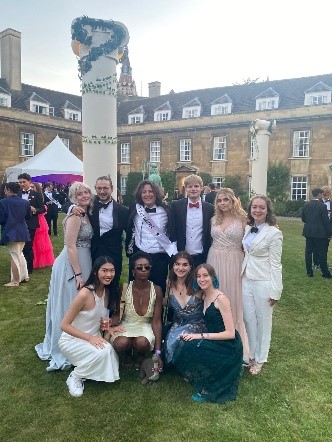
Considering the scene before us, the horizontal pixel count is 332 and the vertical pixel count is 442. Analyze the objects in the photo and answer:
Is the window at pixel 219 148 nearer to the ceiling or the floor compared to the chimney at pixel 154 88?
nearer to the floor

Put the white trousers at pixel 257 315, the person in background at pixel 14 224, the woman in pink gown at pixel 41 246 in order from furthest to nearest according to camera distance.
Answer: the woman in pink gown at pixel 41 246 < the person in background at pixel 14 224 < the white trousers at pixel 257 315

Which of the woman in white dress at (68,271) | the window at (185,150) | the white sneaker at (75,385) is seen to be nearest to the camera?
the white sneaker at (75,385)

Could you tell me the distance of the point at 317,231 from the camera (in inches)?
317

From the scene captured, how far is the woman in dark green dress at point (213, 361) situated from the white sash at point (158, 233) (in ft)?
2.93

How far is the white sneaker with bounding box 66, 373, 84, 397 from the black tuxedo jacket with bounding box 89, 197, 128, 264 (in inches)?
50.9

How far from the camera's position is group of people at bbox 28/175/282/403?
3578 mm

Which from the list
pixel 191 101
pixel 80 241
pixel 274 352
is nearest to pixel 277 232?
pixel 274 352

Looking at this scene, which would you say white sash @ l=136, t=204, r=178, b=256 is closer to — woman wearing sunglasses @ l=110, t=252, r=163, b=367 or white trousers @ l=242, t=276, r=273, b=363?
woman wearing sunglasses @ l=110, t=252, r=163, b=367

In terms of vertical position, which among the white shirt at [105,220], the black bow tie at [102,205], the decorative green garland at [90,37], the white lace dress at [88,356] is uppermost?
the decorative green garland at [90,37]

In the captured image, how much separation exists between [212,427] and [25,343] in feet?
8.67

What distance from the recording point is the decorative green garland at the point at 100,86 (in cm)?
498

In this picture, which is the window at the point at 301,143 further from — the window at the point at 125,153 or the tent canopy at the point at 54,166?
the tent canopy at the point at 54,166

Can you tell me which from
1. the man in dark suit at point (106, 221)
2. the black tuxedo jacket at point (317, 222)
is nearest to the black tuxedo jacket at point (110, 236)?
the man in dark suit at point (106, 221)

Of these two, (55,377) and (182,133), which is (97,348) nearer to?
(55,377)
